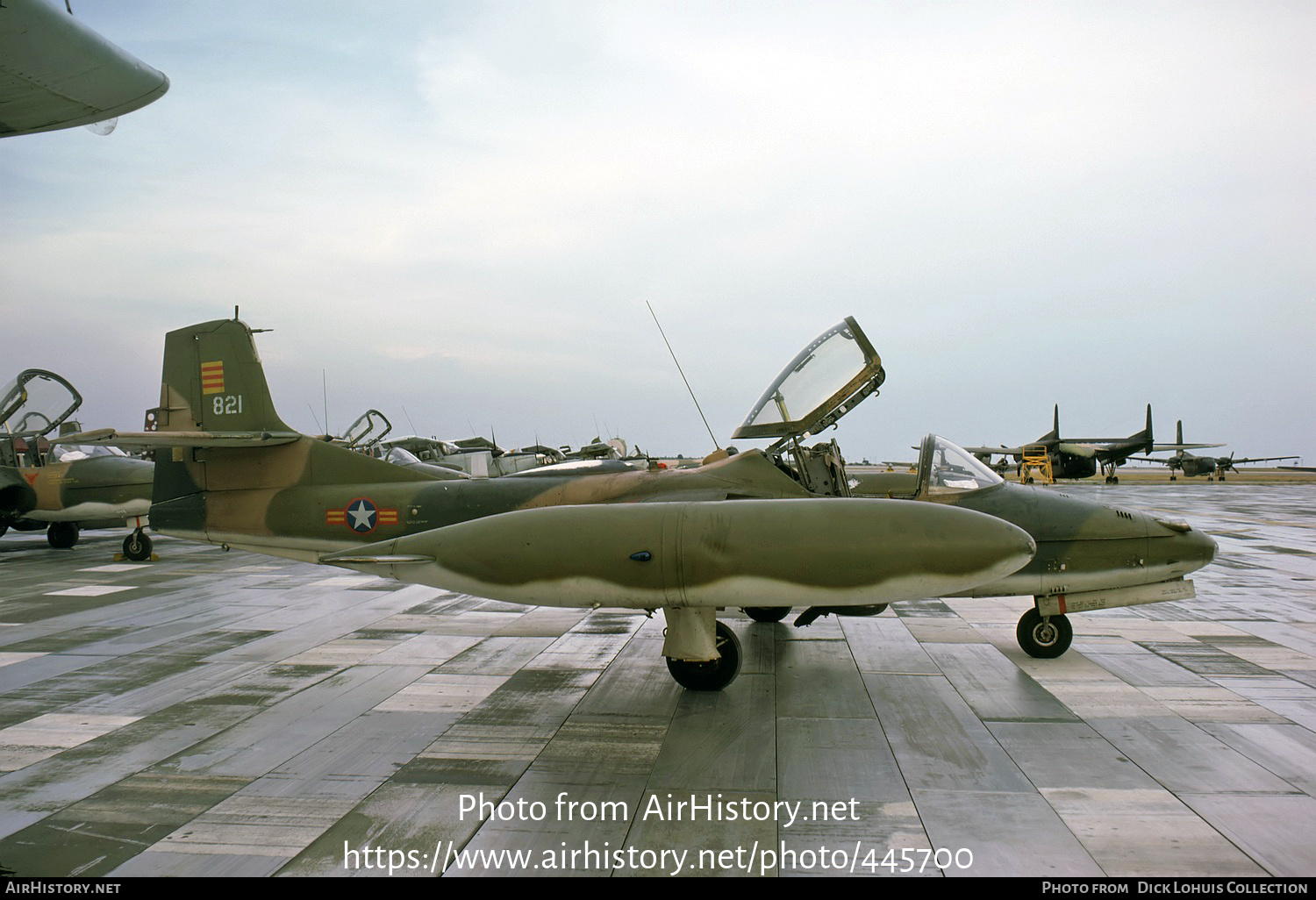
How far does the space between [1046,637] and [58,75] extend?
24.6 ft

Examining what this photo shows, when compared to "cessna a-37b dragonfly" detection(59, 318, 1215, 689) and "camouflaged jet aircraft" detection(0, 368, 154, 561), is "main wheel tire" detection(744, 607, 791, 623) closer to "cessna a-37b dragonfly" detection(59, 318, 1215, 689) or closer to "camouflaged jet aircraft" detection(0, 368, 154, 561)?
"cessna a-37b dragonfly" detection(59, 318, 1215, 689)

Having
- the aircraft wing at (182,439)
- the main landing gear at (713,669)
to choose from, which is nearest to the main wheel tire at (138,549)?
the aircraft wing at (182,439)

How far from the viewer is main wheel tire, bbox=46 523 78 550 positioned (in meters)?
14.9

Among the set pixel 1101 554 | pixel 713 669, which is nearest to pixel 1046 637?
pixel 1101 554

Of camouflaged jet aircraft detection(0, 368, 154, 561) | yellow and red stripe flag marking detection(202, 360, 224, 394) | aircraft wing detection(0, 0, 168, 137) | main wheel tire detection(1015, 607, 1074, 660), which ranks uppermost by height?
aircraft wing detection(0, 0, 168, 137)

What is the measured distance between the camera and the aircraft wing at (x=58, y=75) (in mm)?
2691

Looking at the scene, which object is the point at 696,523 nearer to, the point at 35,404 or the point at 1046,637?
the point at 1046,637

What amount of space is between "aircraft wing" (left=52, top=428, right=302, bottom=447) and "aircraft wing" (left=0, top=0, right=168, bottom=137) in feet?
12.1

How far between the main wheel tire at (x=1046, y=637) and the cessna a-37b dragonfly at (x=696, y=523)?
0.05 feet

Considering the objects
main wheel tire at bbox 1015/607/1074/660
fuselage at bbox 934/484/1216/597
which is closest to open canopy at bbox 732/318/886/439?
fuselage at bbox 934/484/1216/597

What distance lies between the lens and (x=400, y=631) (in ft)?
25.0

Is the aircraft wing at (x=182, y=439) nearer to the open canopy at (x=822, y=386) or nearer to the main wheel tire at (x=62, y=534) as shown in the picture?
the open canopy at (x=822, y=386)

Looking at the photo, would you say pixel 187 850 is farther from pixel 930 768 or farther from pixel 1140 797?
pixel 1140 797

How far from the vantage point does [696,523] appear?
462 cm
